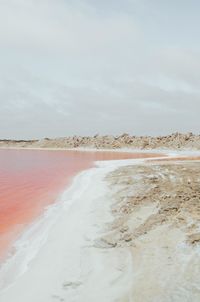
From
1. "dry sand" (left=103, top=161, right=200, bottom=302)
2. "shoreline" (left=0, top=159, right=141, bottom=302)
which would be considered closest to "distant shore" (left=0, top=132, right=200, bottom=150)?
"dry sand" (left=103, top=161, right=200, bottom=302)

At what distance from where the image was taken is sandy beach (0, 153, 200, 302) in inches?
252

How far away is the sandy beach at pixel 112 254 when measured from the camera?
6.39 meters

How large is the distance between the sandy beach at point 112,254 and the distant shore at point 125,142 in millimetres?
61520

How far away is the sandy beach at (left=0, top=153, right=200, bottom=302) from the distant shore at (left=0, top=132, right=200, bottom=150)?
61.5 meters

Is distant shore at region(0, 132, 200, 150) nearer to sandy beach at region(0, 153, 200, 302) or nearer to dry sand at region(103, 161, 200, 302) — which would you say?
dry sand at region(103, 161, 200, 302)

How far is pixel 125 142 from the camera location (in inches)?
3639

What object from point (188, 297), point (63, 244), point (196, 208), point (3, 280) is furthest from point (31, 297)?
point (196, 208)

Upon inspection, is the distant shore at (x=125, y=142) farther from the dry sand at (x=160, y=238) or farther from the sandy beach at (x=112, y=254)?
the sandy beach at (x=112, y=254)

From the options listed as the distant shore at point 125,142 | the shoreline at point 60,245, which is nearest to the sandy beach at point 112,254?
the shoreline at point 60,245

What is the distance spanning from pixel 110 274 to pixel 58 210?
22.9ft

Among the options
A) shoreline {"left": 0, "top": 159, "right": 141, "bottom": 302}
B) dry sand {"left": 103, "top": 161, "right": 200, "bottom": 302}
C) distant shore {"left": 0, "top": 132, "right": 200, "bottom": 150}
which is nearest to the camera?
dry sand {"left": 103, "top": 161, "right": 200, "bottom": 302}

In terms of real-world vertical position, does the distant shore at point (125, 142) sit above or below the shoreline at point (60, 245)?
above

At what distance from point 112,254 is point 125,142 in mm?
84489

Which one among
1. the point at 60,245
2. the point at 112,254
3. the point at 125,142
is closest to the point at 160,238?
the point at 112,254
